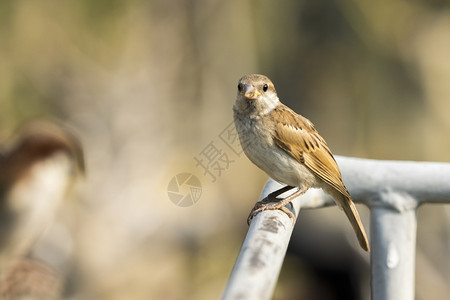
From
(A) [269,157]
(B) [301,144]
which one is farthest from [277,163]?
(B) [301,144]

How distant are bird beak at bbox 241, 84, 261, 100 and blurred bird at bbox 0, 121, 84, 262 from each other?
2.62 meters

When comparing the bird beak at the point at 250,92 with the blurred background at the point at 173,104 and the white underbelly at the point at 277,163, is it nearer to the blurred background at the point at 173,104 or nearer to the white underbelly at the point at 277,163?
the white underbelly at the point at 277,163

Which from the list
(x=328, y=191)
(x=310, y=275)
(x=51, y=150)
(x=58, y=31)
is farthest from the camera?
(x=58, y=31)

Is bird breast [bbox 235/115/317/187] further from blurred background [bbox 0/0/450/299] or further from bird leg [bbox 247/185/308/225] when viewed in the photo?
blurred background [bbox 0/0/450/299]

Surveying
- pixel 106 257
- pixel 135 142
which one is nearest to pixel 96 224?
pixel 106 257

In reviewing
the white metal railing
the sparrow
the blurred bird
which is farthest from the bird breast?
the blurred bird

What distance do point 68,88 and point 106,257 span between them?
1625 millimetres

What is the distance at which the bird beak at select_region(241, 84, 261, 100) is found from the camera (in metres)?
2.35

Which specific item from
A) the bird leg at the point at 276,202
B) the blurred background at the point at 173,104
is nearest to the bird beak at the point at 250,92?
the bird leg at the point at 276,202

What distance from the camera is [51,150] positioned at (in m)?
4.82

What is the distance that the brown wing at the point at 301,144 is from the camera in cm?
235

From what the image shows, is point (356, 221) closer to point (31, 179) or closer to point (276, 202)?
point (276, 202)

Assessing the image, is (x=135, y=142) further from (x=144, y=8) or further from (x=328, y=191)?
(x=328, y=191)

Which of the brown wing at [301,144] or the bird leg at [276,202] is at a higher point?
the brown wing at [301,144]
